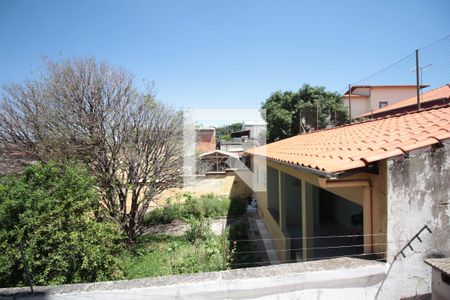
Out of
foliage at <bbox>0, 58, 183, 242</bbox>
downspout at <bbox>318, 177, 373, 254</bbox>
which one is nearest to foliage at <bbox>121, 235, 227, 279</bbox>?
foliage at <bbox>0, 58, 183, 242</bbox>

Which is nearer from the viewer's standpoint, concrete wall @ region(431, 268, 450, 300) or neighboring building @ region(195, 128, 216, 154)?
Result: concrete wall @ region(431, 268, 450, 300)

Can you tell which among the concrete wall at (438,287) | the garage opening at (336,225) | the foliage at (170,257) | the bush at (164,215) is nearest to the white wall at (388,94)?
the garage opening at (336,225)

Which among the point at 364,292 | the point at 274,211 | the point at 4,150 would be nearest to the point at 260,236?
the point at 274,211

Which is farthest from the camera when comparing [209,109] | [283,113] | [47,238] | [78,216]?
[283,113]

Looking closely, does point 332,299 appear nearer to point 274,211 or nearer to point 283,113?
point 274,211

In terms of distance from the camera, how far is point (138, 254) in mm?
9812

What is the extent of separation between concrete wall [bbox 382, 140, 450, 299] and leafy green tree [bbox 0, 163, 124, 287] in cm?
602

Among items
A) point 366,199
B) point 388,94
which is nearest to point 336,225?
point 366,199

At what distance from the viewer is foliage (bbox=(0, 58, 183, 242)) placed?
9.44 metres

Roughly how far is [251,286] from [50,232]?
5332 millimetres

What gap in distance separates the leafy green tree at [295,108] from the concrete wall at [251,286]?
2053 cm

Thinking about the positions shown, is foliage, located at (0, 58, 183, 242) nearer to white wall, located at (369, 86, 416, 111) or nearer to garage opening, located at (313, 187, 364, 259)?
garage opening, located at (313, 187, 364, 259)

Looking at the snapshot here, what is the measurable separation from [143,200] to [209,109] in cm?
772

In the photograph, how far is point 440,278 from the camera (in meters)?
2.48
